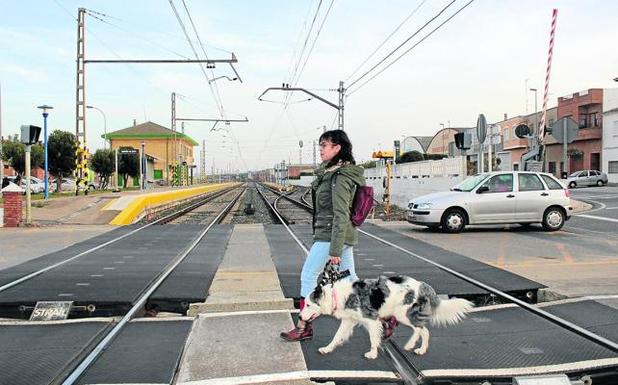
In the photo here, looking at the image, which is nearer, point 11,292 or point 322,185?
point 322,185

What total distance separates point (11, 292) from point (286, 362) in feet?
14.2

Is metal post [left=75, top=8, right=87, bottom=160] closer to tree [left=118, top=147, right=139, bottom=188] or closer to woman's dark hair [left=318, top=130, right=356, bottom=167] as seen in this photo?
woman's dark hair [left=318, top=130, right=356, bottom=167]

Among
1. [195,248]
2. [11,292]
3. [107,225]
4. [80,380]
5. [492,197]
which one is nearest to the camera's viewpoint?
[80,380]

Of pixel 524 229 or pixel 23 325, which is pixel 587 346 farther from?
pixel 524 229

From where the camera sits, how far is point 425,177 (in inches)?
944

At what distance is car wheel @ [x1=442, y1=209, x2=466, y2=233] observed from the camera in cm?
1469

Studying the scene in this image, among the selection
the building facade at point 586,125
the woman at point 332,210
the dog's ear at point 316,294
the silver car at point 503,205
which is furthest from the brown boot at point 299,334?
the building facade at point 586,125

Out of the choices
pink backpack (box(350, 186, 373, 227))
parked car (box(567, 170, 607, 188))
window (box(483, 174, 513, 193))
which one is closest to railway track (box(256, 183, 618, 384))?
pink backpack (box(350, 186, 373, 227))

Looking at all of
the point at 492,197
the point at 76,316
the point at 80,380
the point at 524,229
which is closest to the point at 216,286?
the point at 76,316

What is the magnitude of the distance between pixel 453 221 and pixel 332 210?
1049 centimetres

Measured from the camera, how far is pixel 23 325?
5.84m

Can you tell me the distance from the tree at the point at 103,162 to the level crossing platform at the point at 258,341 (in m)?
55.8

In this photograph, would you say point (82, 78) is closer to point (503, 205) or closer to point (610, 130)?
point (503, 205)

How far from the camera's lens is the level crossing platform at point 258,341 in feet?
14.0
